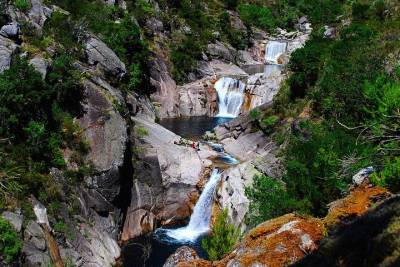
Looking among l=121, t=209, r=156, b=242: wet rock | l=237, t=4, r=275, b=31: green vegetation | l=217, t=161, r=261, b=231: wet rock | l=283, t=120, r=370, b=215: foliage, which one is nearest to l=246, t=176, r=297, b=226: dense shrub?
l=283, t=120, r=370, b=215: foliage

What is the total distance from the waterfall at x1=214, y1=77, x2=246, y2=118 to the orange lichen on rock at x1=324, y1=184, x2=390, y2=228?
163 ft

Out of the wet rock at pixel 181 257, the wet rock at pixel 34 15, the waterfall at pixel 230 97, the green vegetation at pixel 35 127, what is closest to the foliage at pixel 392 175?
the wet rock at pixel 181 257

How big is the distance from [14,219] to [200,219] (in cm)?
1584

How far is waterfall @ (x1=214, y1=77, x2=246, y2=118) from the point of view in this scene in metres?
62.7

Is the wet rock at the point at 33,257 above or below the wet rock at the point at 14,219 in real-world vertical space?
below

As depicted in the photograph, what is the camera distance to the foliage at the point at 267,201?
2644 cm

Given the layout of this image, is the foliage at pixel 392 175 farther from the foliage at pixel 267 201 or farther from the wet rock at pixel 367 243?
the foliage at pixel 267 201

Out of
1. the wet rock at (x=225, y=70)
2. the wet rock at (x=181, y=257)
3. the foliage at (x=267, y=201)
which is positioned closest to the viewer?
the wet rock at (x=181, y=257)

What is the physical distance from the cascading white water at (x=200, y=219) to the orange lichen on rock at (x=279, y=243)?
71.9ft

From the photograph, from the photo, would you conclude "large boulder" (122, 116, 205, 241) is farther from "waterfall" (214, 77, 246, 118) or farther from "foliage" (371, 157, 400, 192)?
"foliage" (371, 157, 400, 192)

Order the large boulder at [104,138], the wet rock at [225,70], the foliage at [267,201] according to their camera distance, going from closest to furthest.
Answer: the foliage at [267,201], the large boulder at [104,138], the wet rock at [225,70]

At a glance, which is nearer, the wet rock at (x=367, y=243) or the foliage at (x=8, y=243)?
the wet rock at (x=367, y=243)

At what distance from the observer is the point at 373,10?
50.9 meters

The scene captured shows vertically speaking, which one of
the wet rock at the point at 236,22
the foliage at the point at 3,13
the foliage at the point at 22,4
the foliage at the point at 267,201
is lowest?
the foliage at the point at 267,201
